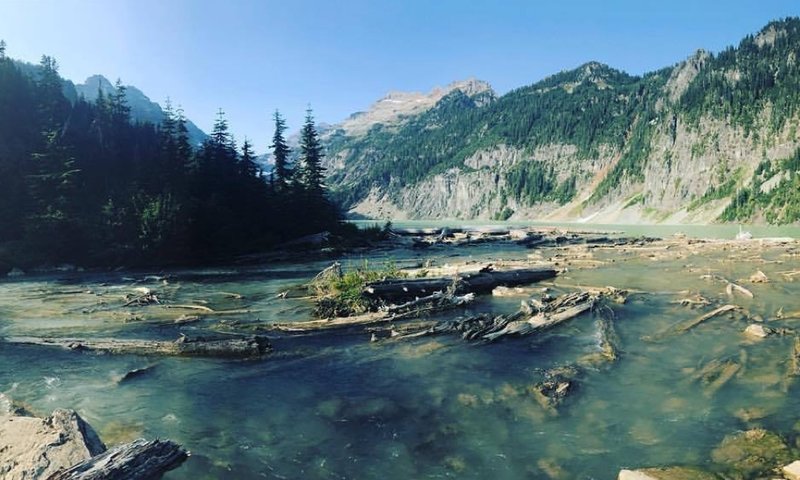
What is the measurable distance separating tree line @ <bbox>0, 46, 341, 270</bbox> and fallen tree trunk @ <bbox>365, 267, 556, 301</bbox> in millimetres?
33311

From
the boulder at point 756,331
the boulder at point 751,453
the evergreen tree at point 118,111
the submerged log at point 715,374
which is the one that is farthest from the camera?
the evergreen tree at point 118,111

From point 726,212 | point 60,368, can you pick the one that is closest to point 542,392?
point 60,368

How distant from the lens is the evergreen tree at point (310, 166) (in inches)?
2768

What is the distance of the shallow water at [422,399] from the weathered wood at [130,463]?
671mm

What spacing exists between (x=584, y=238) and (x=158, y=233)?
57332 mm

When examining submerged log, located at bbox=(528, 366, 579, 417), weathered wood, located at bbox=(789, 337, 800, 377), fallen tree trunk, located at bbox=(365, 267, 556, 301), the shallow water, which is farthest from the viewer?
fallen tree trunk, located at bbox=(365, 267, 556, 301)

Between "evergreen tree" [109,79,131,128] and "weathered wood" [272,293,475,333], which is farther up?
"evergreen tree" [109,79,131,128]

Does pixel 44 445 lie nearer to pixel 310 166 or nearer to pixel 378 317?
pixel 378 317

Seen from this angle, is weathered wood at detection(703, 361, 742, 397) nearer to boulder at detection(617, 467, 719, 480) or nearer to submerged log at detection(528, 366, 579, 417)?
submerged log at detection(528, 366, 579, 417)

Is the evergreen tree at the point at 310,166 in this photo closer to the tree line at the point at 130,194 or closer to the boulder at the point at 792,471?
the tree line at the point at 130,194

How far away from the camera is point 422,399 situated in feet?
42.3

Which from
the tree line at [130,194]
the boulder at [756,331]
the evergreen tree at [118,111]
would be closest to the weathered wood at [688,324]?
the boulder at [756,331]

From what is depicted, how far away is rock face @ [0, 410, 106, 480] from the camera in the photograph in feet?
27.7

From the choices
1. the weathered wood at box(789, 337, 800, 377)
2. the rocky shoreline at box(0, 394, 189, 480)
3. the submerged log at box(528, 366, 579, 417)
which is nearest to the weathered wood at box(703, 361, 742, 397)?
the weathered wood at box(789, 337, 800, 377)
